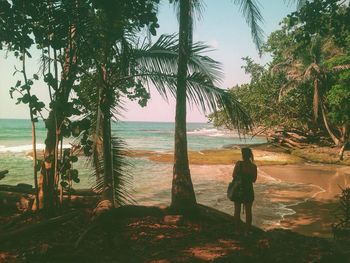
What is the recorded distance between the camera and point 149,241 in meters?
5.72

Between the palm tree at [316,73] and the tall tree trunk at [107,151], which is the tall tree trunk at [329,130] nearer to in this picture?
the palm tree at [316,73]

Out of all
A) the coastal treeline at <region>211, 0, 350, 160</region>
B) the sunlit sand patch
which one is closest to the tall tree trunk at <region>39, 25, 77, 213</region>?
the sunlit sand patch

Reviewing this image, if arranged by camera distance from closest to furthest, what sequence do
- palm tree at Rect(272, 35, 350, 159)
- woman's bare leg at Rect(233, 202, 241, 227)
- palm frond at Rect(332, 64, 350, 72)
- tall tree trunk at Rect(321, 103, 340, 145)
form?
woman's bare leg at Rect(233, 202, 241, 227)
palm frond at Rect(332, 64, 350, 72)
palm tree at Rect(272, 35, 350, 159)
tall tree trunk at Rect(321, 103, 340, 145)

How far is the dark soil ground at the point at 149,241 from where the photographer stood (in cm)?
482

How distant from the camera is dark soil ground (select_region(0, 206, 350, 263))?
482cm

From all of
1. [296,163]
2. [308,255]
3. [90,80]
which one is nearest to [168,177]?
[296,163]

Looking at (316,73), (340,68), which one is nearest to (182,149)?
(340,68)

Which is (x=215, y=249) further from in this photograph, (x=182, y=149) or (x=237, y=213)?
(x=182, y=149)

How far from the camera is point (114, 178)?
6.80m

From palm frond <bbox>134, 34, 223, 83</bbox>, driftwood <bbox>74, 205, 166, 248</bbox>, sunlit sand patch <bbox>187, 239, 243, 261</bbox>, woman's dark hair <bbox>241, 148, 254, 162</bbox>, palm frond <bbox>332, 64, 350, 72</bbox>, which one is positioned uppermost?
palm frond <bbox>332, 64, 350, 72</bbox>

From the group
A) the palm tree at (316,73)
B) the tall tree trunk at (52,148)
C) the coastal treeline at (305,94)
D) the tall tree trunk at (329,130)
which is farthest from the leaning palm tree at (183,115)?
the tall tree trunk at (329,130)

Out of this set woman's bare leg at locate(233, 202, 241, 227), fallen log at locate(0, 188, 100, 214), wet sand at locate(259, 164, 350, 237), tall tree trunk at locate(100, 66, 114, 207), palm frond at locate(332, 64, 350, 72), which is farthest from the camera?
palm frond at locate(332, 64, 350, 72)

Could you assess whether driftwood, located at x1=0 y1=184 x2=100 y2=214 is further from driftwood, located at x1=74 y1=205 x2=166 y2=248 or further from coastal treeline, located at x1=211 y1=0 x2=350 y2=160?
coastal treeline, located at x1=211 y1=0 x2=350 y2=160

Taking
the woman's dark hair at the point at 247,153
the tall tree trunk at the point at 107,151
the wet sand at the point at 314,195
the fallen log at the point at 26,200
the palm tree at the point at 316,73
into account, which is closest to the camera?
the tall tree trunk at the point at 107,151
